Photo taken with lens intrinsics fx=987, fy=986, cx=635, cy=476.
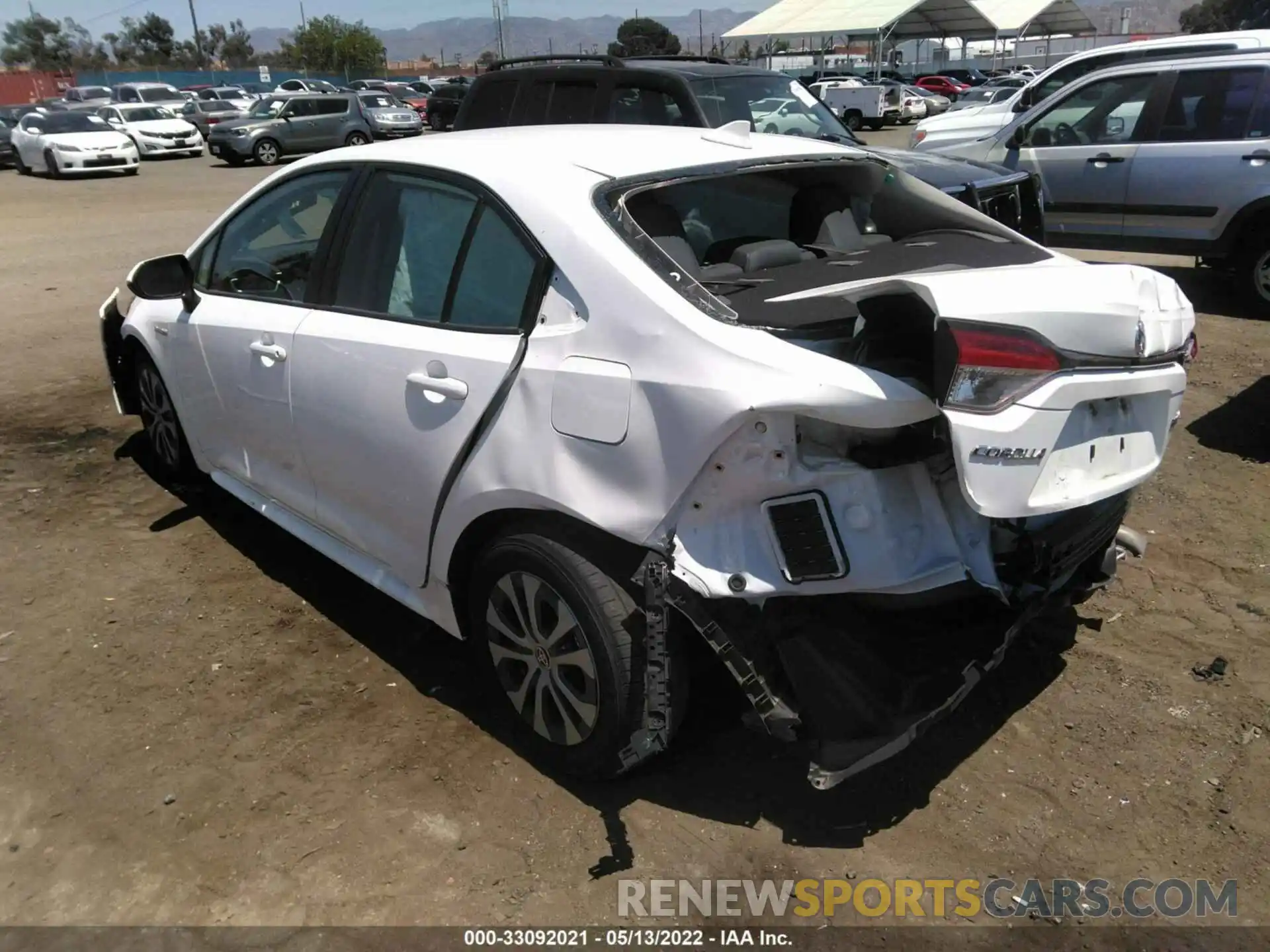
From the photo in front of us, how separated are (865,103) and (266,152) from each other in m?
17.7

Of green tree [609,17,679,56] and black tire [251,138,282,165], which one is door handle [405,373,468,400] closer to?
black tire [251,138,282,165]

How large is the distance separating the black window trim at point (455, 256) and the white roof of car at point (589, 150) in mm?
33

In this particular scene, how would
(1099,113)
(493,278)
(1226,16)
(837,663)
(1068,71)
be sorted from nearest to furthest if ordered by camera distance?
(837,663), (493,278), (1099,113), (1068,71), (1226,16)

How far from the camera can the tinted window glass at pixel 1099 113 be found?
8281 millimetres

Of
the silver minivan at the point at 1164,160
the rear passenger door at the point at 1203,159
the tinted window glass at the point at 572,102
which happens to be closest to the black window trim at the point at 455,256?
the tinted window glass at the point at 572,102

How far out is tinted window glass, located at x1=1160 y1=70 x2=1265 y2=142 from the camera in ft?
25.3

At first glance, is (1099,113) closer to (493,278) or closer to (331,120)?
(493,278)

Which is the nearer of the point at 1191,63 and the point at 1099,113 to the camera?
the point at 1191,63

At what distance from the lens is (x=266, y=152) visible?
2420 cm

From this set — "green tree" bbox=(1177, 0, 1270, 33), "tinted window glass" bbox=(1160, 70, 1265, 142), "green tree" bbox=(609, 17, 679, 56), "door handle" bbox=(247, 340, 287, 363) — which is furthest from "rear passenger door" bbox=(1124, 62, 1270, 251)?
"green tree" bbox=(609, 17, 679, 56)

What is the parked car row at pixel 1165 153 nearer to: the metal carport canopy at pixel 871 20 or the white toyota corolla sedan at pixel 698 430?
the white toyota corolla sedan at pixel 698 430

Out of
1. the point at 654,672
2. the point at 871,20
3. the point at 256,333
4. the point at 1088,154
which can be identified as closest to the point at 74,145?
the point at 1088,154

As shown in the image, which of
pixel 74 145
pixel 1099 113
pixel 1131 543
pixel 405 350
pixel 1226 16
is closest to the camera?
pixel 405 350

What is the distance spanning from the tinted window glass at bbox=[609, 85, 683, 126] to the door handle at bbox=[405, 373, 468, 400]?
5.16 m
